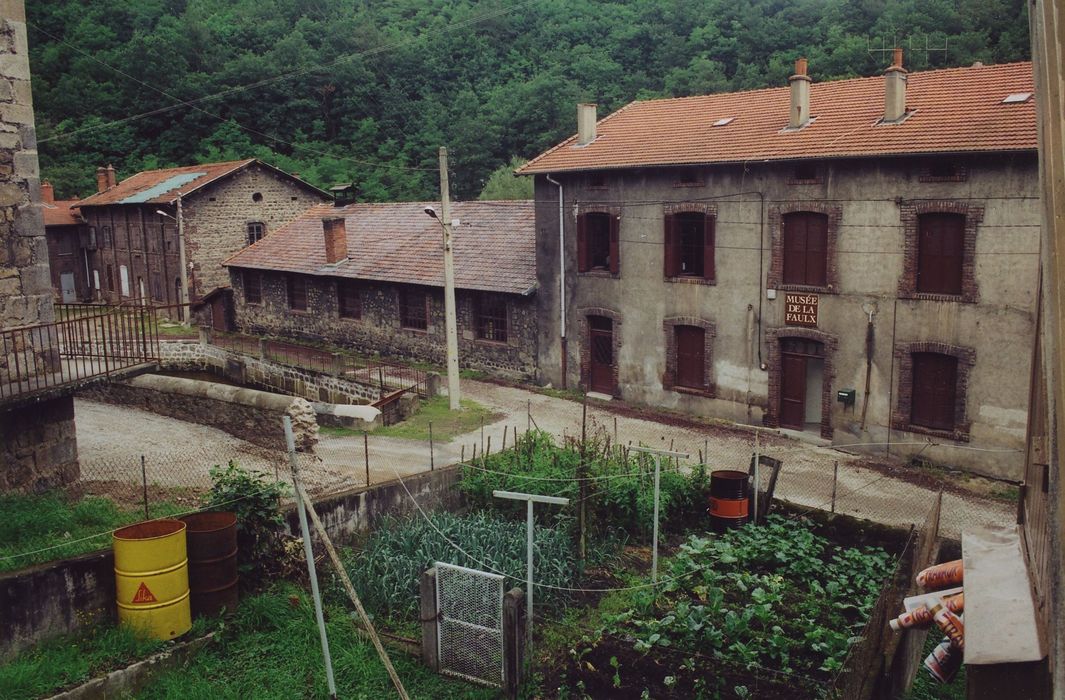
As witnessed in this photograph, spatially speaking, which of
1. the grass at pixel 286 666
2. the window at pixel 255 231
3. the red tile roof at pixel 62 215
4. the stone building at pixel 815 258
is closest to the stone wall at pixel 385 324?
the stone building at pixel 815 258

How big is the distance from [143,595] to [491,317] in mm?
16419

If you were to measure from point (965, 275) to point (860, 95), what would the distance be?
5286mm

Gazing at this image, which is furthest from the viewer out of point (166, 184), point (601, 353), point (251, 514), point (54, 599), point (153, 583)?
point (166, 184)

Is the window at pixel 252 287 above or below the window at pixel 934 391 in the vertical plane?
above

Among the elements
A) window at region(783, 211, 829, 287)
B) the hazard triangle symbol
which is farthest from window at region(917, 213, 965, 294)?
the hazard triangle symbol

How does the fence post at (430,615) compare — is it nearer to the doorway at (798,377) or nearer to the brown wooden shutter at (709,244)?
the doorway at (798,377)

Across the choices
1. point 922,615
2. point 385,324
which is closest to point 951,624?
point 922,615

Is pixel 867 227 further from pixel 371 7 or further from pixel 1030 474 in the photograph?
pixel 371 7

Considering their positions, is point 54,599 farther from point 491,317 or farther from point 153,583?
point 491,317

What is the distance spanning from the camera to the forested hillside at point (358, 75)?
44.3 meters

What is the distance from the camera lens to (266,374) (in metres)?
23.2

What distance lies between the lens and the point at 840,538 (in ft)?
39.3

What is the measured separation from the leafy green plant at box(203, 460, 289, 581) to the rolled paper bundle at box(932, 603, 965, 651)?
23.8 feet

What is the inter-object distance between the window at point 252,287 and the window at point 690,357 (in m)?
17.4
